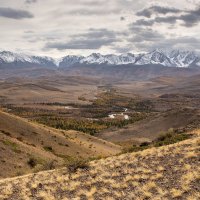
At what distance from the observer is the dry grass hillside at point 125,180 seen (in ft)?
93.9

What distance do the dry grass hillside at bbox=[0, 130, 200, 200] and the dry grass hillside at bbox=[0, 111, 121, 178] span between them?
15.3 m

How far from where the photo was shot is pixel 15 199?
29750 millimetres

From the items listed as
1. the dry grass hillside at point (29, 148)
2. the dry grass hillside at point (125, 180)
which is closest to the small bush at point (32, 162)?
the dry grass hillside at point (29, 148)

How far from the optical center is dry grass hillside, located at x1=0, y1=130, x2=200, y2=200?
28.6 metres

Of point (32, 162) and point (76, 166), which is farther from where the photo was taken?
point (32, 162)

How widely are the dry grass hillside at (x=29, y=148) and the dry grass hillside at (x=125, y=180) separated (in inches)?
602

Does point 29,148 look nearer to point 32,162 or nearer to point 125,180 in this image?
point 32,162

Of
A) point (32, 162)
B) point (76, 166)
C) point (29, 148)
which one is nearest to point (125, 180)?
point (76, 166)

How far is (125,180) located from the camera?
3123 cm

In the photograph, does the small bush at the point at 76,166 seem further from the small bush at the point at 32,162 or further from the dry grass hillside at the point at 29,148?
the small bush at the point at 32,162

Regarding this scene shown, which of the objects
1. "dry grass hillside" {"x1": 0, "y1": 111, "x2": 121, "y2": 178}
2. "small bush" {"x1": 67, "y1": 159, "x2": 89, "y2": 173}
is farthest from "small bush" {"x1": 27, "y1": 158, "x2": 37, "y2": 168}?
"small bush" {"x1": 67, "y1": 159, "x2": 89, "y2": 173}

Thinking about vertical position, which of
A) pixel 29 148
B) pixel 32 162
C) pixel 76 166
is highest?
pixel 76 166

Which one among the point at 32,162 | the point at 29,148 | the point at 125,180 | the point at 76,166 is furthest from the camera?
the point at 29,148

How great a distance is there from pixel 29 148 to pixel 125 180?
33.3 m
